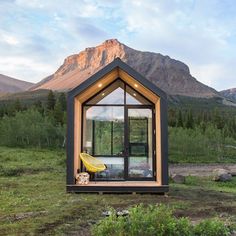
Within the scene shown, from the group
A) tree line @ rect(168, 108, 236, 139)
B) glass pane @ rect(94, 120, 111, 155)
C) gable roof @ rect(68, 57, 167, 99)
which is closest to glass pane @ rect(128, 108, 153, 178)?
glass pane @ rect(94, 120, 111, 155)

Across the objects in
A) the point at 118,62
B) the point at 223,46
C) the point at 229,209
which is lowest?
the point at 229,209

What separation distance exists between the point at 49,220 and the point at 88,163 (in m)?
4.30

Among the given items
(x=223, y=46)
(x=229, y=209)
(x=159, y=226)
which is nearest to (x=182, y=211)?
(x=229, y=209)

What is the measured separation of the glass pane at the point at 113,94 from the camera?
40.0ft

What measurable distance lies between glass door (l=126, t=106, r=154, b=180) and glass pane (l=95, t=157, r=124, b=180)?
22 cm

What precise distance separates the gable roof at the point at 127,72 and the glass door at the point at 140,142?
4.13 feet

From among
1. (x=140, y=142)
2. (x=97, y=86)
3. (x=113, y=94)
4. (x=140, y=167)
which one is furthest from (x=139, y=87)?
(x=140, y=167)

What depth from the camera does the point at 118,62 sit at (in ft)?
36.1

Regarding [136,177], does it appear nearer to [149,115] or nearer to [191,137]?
[149,115]

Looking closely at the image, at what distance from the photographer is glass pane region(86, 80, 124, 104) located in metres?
12.2

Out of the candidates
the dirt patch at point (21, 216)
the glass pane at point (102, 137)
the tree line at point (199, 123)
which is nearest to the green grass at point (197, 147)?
the tree line at point (199, 123)

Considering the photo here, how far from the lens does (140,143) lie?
1207 centimetres

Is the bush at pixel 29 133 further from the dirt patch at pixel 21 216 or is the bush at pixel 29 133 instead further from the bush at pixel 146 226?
the bush at pixel 146 226

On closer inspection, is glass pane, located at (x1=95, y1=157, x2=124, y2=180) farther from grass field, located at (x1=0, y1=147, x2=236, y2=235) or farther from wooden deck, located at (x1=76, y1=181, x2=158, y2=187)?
grass field, located at (x1=0, y1=147, x2=236, y2=235)
